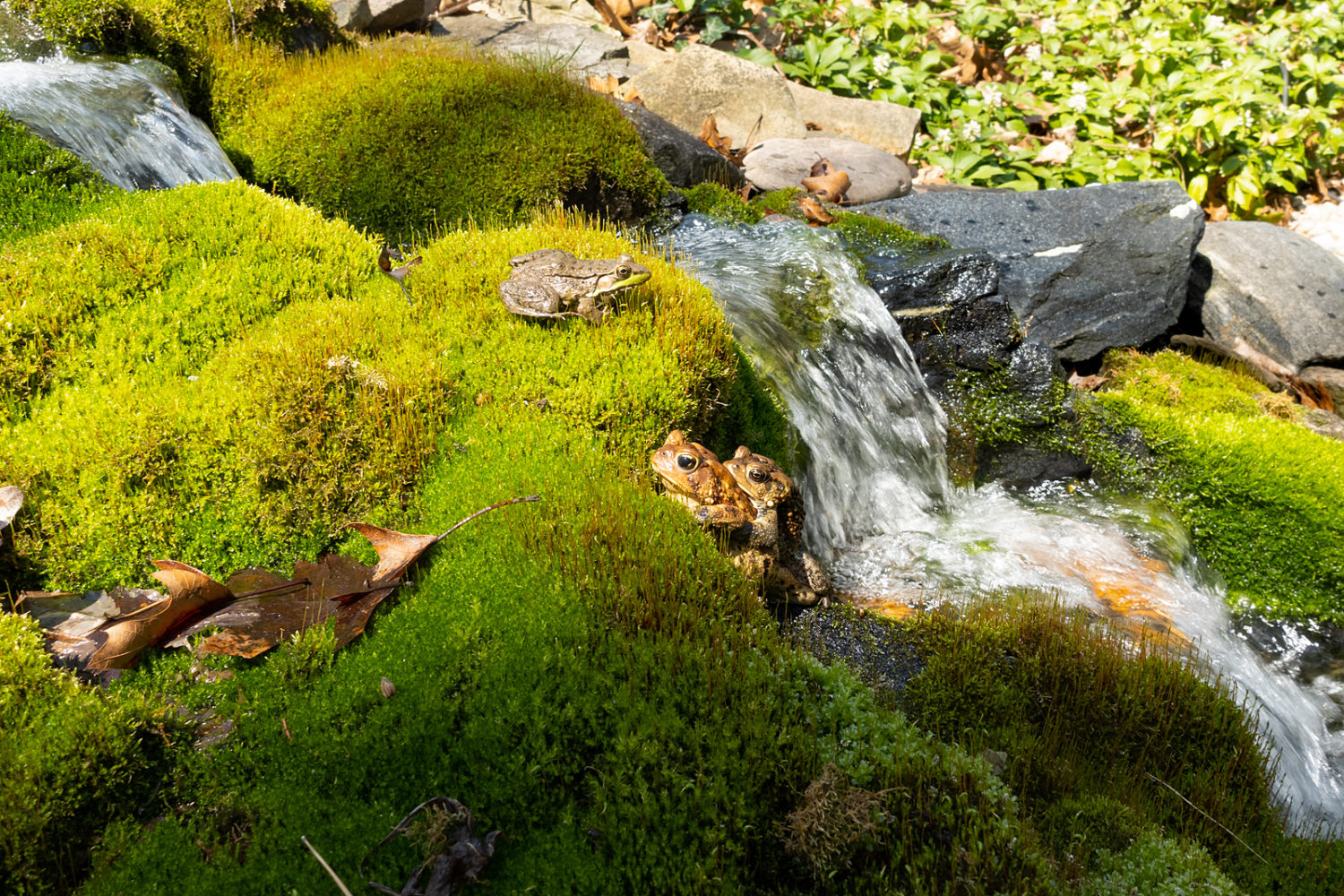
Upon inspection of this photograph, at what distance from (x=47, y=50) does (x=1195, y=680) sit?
1098 cm

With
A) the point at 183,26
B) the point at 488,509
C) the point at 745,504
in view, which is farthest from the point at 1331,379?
the point at 183,26

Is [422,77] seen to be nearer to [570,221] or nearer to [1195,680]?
[570,221]

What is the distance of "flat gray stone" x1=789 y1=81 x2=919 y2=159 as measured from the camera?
14.8 m

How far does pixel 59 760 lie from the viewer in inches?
121

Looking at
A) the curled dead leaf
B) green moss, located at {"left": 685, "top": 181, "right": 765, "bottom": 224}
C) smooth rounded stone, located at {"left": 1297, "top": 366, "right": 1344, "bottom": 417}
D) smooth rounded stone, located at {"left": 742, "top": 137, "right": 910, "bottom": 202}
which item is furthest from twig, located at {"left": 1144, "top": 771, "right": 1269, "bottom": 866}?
the curled dead leaf

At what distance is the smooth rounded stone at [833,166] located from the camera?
491 inches

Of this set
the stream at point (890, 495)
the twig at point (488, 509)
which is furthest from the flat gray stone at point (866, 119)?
the twig at point (488, 509)

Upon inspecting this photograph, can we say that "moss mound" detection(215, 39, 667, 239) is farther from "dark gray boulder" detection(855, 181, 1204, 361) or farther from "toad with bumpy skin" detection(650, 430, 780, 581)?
"toad with bumpy skin" detection(650, 430, 780, 581)

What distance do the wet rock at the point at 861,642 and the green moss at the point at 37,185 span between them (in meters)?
6.05

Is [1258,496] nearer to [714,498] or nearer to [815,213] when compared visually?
[815,213]


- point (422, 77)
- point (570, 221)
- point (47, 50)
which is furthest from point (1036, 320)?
point (47, 50)

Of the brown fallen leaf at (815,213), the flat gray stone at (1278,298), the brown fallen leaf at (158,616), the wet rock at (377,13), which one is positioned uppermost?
the wet rock at (377,13)

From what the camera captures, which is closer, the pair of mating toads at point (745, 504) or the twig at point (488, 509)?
the twig at point (488, 509)

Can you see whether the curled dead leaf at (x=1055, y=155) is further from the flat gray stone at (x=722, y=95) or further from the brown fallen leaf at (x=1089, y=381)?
the brown fallen leaf at (x=1089, y=381)
